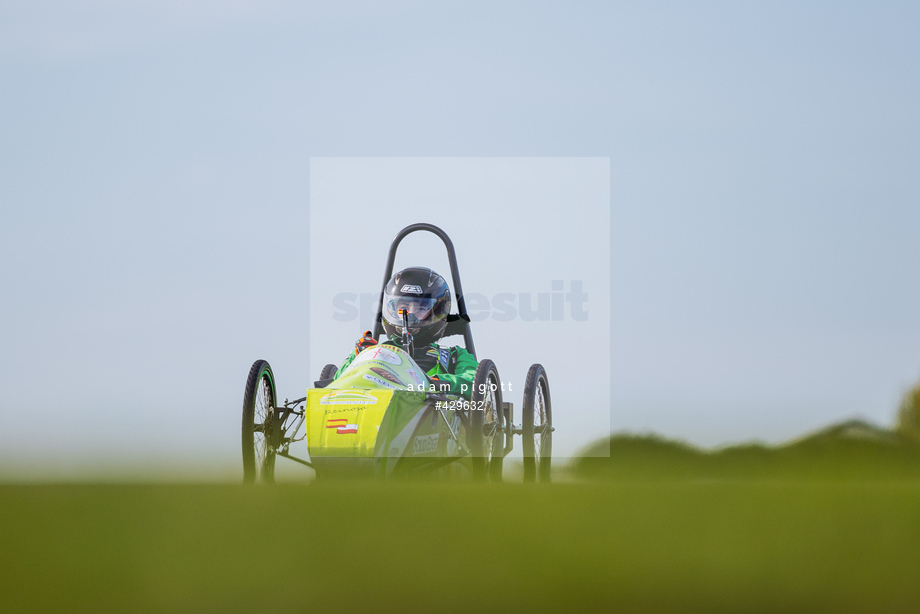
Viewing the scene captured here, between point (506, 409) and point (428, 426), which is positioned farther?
point (506, 409)

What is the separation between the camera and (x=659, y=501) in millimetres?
1549

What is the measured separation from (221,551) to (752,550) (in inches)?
29.2

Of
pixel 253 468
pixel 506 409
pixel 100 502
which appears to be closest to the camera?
pixel 100 502

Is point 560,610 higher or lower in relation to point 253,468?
higher

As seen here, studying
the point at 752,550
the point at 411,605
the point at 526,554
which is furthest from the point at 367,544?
the point at 752,550

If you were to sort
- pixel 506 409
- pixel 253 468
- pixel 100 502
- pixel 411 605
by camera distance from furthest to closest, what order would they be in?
pixel 506 409, pixel 253 468, pixel 100 502, pixel 411 605

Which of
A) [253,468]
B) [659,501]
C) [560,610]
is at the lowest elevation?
[253,468]

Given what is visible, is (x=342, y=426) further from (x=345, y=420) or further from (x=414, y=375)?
(x=414, y=375)

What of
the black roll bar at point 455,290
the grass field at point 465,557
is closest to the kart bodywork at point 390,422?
the black roll bar at point 455,290

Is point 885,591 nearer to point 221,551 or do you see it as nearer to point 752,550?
point 752,550

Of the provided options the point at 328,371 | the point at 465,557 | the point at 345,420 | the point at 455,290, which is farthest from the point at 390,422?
the point at 465,557

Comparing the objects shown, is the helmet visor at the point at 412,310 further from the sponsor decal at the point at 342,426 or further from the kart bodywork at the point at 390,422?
the sponsor decal at the point at 342,426

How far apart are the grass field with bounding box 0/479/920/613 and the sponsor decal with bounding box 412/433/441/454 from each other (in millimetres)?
6153

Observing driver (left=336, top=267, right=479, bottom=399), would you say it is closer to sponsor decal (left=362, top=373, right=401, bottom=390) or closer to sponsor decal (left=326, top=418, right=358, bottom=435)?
sponsor decal (left=362, top=373, right=401, bottom=390)
